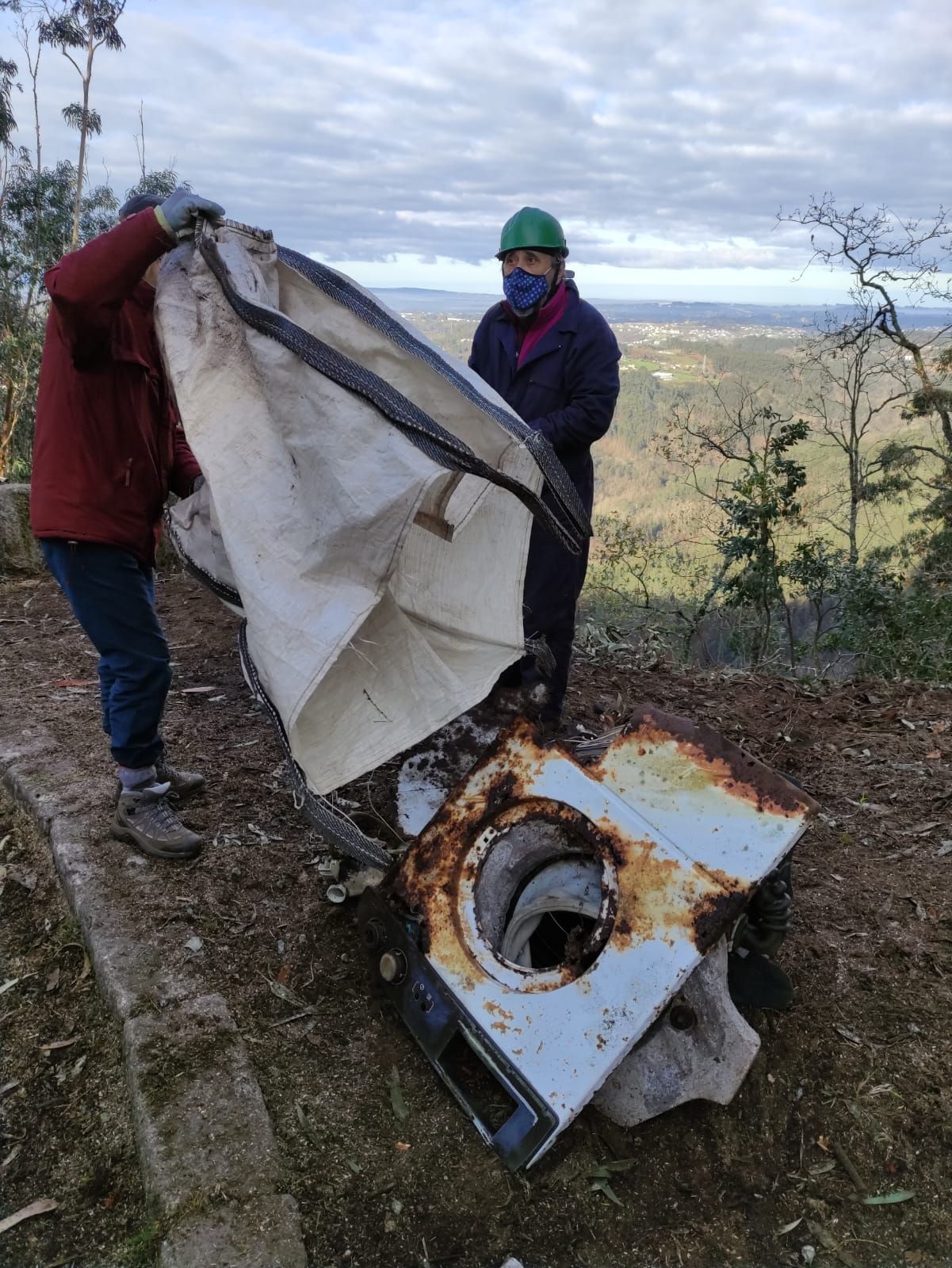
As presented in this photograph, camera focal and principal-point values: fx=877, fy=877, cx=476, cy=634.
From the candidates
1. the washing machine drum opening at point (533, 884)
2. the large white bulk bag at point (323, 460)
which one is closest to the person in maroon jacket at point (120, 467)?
the large white bulk bag at point (323, 460)

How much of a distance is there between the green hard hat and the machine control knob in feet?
8.75

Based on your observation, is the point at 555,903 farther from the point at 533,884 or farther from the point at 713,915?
the point at 713,915

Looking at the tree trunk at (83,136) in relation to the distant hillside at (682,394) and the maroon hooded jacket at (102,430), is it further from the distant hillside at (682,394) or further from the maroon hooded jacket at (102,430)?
the maroon hooded jacket at (102,430)

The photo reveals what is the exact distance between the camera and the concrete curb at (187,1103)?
1720 millimetres

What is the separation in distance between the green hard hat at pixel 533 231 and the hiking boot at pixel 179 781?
2368 millimetres

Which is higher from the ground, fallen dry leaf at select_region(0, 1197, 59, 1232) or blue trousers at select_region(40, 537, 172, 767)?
blue trousers at select_region(40, 537, 172, 767)

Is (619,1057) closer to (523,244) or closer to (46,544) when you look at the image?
(46,544)

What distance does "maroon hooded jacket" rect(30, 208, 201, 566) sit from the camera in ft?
7.72

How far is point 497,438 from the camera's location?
7.39 ft

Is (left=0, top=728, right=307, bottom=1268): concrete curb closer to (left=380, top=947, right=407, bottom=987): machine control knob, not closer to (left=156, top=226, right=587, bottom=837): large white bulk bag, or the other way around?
(left=380, top=947, right=407, bottom=987): machine control knob

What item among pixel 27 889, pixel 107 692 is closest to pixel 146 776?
pixel 107 692

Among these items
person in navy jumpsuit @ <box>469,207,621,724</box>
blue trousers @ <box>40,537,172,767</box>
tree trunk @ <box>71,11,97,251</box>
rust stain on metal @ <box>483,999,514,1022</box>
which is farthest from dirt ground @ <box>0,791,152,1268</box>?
tree trunk @ <box>71,11,97,251</box>

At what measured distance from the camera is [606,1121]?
2.06m

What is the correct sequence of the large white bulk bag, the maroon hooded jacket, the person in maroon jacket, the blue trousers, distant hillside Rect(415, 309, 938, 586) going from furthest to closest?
distant hillside Rect(415, 309, 938, 586) → the blue trousers → the maroon hooded jacket → the person in maroon jacket → the large white bulk bag
